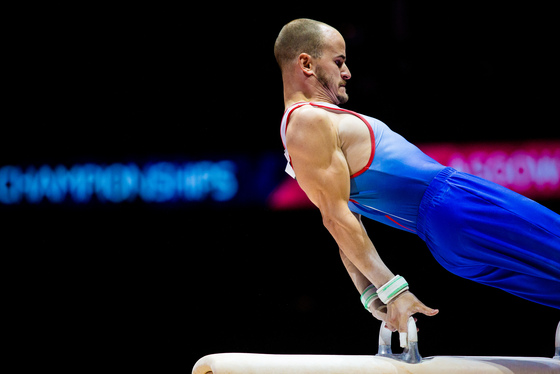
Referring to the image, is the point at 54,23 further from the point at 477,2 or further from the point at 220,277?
the point at 477,2

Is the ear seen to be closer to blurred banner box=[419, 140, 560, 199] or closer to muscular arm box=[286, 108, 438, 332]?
muscular arm box=[286, 108, 438, 332]

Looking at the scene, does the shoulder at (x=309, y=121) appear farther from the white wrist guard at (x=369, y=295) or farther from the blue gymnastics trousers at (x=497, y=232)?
the white wrist guard at (x=369, y=295)

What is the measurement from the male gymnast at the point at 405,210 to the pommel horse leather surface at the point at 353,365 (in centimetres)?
12

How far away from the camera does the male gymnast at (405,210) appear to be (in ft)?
6.80

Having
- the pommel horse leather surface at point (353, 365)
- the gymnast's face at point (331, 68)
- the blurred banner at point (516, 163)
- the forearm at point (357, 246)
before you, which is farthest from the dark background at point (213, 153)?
the pommel horse leather surface at point (353, 365)

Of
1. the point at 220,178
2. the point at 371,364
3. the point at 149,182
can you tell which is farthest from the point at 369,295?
the point at 149,182

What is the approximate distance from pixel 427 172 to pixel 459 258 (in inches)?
12.9

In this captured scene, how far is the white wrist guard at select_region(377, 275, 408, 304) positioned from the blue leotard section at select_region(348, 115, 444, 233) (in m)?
0.33

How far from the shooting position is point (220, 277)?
4582 mm

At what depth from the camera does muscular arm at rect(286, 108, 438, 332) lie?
216 cm

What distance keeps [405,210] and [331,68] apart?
0.67 m

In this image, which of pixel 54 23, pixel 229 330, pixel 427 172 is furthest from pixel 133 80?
pixel 427 172

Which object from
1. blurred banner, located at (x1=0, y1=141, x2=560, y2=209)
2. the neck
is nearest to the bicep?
the neck

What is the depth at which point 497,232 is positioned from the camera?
2.08m
